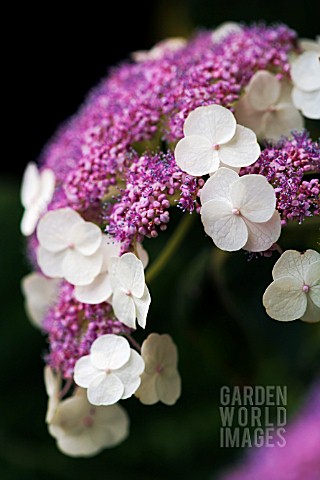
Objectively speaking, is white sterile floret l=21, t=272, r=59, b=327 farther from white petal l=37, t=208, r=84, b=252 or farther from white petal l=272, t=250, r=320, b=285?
white petal l=272, t=250, r=320, b=285

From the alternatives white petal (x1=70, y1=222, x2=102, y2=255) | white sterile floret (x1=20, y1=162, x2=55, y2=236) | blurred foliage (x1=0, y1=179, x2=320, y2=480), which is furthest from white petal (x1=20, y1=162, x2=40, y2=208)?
blurred foliage (x1=0, y1=179, x2=320, y2=480)

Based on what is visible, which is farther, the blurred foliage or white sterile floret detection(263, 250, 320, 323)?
the blurred foliage

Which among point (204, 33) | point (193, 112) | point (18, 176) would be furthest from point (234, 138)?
point (18, 176)

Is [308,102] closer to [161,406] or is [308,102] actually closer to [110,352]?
[110,352]

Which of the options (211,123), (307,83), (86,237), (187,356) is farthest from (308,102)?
(187,356)

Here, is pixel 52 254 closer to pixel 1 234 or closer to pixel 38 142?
pixel 1 234

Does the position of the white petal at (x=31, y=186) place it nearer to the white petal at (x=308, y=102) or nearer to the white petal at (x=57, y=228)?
the white petal at (x=57, y=228)
